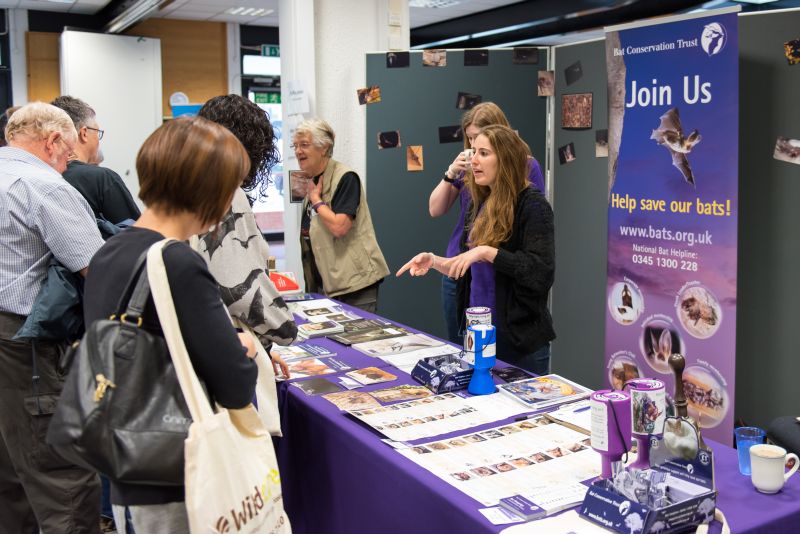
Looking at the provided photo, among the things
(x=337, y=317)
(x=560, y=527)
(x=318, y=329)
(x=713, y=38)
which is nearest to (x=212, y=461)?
(x=560, y=527)

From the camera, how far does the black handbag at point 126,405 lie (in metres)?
1.30

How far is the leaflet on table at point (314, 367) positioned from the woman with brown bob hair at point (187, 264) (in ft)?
3.26

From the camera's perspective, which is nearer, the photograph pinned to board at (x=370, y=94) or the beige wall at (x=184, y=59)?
the photograph pinned to board at (x=370, y=94)

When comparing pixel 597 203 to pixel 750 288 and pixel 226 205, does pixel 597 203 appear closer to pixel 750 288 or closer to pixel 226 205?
pixel 750 288

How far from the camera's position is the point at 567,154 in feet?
14.2

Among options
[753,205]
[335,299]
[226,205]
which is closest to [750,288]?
[753,205]

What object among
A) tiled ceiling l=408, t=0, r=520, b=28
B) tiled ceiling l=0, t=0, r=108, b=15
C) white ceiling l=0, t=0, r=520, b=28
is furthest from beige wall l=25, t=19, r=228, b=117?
tiled ceiling l=408, t=0, r=520, b=28

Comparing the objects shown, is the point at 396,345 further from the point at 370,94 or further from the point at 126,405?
the point at 370,94

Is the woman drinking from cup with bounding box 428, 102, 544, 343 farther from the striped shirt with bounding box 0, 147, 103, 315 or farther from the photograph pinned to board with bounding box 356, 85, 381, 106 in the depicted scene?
the striped shirt with bounding box 0, 147, 103, 315

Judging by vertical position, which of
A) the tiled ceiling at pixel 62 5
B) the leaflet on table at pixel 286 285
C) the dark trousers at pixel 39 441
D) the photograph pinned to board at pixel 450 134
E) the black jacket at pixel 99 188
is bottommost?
the dark trousers at pixel 39 441

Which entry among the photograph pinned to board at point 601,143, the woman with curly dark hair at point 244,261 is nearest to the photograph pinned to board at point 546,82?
the photograph pinned to board at point 601,143

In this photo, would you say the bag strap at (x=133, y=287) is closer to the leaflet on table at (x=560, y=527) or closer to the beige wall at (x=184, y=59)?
the leaflet on table at (x=560, y=527)

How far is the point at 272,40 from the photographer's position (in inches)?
468

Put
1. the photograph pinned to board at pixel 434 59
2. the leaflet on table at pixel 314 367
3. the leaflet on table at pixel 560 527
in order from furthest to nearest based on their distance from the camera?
the photograph pinned to board at pixel 434 59
the leaflet on table at pixel 314 367
the leaflet on table at pixel 560 527
